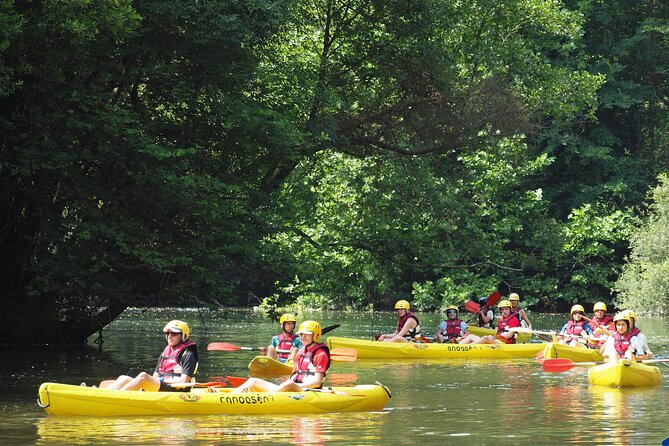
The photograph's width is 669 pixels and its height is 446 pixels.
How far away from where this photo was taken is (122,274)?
896 inches

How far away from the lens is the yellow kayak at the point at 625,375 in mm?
17750

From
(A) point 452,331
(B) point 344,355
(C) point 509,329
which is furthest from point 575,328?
(B) point 344,355

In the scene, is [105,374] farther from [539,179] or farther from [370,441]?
[539,179]

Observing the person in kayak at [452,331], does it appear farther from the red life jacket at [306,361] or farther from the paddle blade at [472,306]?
the red life jacket at [306,361]

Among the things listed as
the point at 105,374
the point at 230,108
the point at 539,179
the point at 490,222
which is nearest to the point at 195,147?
the point at 230,108

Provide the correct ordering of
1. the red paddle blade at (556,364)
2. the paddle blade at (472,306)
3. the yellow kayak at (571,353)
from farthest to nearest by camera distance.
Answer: the paddle blade at (472,306) < the yellow kayak at (571,353) < the red paddle blade at (556,364)

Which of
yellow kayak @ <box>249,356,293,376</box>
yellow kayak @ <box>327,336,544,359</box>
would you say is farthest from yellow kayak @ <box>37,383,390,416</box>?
yellow kayak @ <box>327,336,544,359</box>

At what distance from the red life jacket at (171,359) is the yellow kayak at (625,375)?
6.52 m

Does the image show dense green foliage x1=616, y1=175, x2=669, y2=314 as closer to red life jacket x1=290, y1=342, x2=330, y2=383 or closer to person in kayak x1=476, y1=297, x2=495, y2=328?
person in kayak x1=476, y1=297, x2=495, y2=328

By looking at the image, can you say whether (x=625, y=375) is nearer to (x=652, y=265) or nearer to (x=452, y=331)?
(x=452, y=331)

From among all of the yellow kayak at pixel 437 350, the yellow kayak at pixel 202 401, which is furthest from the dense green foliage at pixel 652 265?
the yellow kayak at pixel 202 401

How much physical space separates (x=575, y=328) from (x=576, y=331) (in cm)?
6

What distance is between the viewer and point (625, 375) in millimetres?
17766

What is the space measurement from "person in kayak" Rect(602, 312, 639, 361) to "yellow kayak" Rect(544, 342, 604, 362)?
9.68 ft
